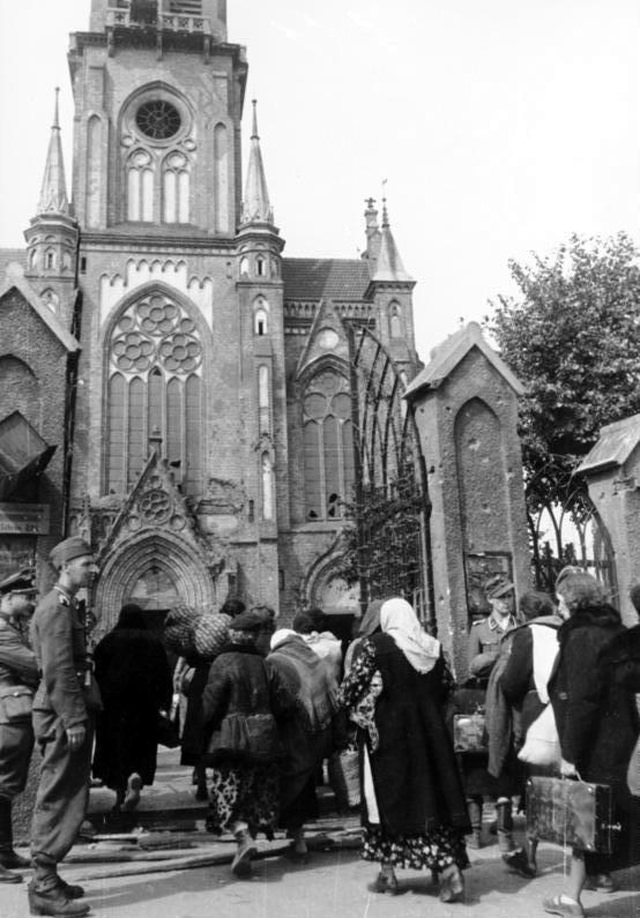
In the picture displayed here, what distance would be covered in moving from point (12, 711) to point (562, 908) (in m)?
3.37

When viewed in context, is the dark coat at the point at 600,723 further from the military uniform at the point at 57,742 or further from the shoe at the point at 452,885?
the military uniform at the point at 57,742

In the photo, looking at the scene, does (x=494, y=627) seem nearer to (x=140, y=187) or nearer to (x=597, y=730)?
(x=597, y=730)

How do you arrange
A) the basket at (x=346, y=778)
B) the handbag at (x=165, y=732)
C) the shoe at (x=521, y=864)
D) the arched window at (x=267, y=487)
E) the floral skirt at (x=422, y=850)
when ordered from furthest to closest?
the arched window at (x=267, y=487), the handbag at (x=165, y=732), the basket at (x=346, y=778), the shoe at (x=521, y=864), the floral skirt at (x=422, y=850)

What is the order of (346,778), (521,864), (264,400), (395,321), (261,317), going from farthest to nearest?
(395,321), (261,317), (264,400), (346,778), (521,864)

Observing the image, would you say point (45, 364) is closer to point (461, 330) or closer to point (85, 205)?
point (461, 330)

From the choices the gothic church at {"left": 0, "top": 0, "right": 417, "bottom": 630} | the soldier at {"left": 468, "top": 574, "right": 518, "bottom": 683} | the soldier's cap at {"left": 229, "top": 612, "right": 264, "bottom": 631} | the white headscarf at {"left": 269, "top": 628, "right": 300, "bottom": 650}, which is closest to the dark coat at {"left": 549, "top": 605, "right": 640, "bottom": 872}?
the soldier at {"left": 468, "top": 574, "right": 518, "bottom": 683}

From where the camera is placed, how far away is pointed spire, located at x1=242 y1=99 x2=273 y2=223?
28.8 metres

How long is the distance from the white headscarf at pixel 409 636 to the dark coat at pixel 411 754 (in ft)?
0.14

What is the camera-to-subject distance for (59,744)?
5062 mm

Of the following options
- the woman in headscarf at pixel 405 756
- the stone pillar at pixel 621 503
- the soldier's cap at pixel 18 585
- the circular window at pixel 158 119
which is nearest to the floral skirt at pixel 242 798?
the woman in headscarf at pixel 405 756

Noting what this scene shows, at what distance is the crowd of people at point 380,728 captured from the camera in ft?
15.9

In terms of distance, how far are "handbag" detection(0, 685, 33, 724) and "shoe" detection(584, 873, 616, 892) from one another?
349 cm

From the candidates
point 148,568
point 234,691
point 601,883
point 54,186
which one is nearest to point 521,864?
point 601,883

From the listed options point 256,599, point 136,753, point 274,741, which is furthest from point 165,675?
point 256,599
